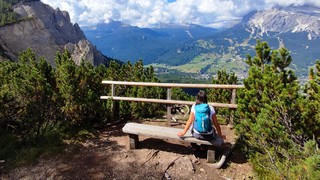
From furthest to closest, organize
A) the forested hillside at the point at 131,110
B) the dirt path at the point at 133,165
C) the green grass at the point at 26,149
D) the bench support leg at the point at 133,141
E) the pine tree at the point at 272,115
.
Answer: the bench support leg at the point at 133,141 → the green grass at the point at 26,149 → the dirt path at the point at 133,165 → the forested hillside at the point at 131,110 → the pine tree at the point at 272,115

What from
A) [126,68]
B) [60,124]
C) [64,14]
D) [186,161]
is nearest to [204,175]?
[186,161]

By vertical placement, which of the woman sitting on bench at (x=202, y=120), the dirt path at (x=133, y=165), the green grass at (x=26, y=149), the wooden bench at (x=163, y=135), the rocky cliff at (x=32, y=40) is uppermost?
the rocky cliff at (x=32, y=40)

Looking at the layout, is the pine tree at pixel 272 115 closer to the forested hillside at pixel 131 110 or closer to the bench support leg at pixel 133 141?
the forested hillside at pixel 131 110

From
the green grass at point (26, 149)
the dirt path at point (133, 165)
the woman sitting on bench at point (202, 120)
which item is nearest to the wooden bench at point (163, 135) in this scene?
the woman sitting on bench at point (202, 120)

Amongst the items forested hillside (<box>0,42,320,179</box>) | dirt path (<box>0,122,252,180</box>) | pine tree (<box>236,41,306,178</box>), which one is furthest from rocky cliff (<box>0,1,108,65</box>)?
pine tree (<box>236,41,306,178</box>)

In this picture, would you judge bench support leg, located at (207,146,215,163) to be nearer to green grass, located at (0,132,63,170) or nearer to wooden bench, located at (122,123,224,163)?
wooden bench, located at (122,123,224,163)

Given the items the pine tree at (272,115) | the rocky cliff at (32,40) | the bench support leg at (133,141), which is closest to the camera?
the pine tree at (272,115)

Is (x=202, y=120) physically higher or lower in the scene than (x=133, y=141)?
higher

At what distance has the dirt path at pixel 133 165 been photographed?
539 cm

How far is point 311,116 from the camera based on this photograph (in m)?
4.81

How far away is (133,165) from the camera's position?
227 inches

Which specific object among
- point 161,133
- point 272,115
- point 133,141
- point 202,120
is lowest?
point 133,141

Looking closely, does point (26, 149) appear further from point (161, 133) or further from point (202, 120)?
point (202, 120)

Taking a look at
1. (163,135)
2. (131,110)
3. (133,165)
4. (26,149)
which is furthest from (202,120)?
(26,149)
